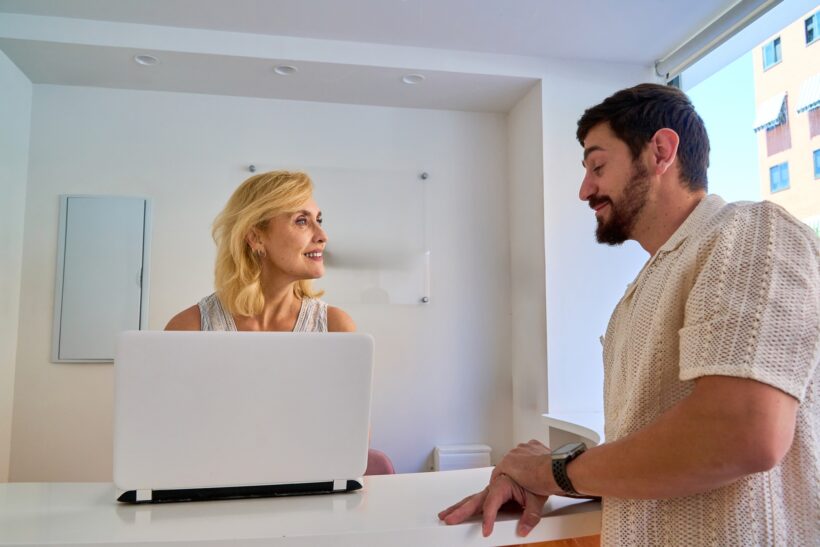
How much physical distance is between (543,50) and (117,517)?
10.4 feet

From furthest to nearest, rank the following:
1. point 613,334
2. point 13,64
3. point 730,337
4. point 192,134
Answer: point 192,134
point 13,64
point 613,334
point 730,337

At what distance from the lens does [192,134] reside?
143 inches

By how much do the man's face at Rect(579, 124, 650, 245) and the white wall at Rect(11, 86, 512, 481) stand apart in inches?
98.7

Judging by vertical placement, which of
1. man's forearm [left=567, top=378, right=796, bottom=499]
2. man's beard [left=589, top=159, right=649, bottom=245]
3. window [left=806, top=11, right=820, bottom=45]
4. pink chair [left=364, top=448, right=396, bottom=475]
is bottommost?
pink chair [left=364, top=448, right=396, bottom=475]

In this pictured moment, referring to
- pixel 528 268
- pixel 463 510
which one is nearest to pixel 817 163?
pixel 528 268

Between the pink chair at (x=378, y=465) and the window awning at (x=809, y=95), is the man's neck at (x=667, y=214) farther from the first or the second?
the window awning at (x=809, y=95)

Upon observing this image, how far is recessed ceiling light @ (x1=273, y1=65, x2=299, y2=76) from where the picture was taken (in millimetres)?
3309

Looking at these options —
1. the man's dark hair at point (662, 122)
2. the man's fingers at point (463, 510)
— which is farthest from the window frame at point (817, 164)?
the man's fingers at point (463, 510)

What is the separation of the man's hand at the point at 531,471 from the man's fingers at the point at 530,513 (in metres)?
0.01

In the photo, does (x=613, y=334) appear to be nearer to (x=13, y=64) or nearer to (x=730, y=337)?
(x=730, y=337)

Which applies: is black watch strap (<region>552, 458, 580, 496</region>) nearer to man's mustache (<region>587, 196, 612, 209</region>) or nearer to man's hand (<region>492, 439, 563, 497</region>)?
man's hand (<region>492, 439, 563, 497</region>)

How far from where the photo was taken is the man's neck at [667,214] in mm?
1187

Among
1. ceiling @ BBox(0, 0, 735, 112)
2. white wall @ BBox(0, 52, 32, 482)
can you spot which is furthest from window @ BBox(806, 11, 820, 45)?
white wall @ BBox(0, 52, 32, 482)

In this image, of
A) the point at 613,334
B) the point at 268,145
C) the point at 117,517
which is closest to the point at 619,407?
the point at 613,334
